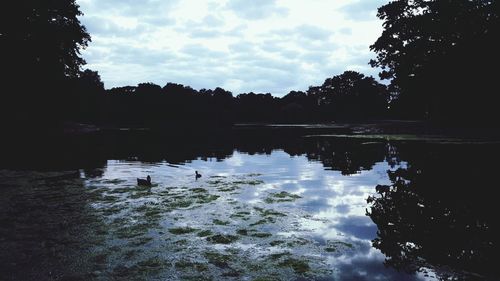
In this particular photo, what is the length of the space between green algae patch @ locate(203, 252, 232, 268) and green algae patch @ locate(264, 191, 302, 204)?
6746 millimetres

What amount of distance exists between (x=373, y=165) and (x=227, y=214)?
17877 mm

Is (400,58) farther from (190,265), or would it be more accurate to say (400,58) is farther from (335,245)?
(190,265)

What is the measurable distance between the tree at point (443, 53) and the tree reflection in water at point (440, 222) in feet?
97.1

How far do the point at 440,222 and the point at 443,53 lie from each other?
149ft

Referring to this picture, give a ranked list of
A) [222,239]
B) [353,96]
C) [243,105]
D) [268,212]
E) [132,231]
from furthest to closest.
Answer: [243,105]
[353,96]
[268,212]
[132,231]
[222,239]

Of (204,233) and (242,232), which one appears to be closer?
(204,233)

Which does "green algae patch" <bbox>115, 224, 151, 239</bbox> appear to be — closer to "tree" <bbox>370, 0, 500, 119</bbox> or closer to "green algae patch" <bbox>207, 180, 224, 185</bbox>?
"green algae patch" <bbox>207, 180, 224, 185</bbox>

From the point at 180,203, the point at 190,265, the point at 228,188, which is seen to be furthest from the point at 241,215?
the point at 228,188

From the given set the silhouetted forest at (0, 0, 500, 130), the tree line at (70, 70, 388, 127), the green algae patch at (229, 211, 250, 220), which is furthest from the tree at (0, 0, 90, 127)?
the tree line at (70, 70, 388, 127)

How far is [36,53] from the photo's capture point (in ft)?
157

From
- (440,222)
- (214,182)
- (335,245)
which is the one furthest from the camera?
(214,182)

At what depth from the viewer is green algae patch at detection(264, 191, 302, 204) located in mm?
16516

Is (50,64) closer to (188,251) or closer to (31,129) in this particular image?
(31,129)

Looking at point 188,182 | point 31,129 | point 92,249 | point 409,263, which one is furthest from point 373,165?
point 31,129
